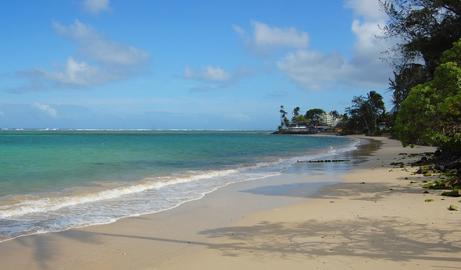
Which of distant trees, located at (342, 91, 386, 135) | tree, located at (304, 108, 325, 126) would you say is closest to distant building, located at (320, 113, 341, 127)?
tree, located at (304, 108, 325, 126)

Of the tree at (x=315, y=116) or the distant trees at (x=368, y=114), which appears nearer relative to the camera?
the distant trees at (x=368, y=114)

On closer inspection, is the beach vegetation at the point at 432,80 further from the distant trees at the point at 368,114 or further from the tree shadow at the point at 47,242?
the distant trees at the point at 368,114

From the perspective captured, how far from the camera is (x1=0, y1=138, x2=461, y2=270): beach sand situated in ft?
23.6

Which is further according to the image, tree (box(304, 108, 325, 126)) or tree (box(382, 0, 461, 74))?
tree (box(304, 108, 325, 126))

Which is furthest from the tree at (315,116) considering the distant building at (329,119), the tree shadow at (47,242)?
the tree shadow at (47,242)

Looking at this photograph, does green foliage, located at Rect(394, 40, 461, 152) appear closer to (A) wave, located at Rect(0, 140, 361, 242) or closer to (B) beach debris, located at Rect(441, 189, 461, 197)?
(B) beach debris, located at Rect(441, 189, 461, 197)

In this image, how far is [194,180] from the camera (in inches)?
845

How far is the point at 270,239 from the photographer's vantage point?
8.77 metres

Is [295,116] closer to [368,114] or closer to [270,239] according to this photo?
[368,114]

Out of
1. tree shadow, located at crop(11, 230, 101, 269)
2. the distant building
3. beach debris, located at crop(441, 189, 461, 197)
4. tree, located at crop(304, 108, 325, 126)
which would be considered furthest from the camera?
the distant building

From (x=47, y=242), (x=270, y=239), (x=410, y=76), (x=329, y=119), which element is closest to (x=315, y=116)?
(x=329, y=119)

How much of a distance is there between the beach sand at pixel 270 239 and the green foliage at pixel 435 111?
1.84 m

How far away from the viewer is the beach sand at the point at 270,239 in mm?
7207

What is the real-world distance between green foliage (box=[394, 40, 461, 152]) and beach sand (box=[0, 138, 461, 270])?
1.84 m
